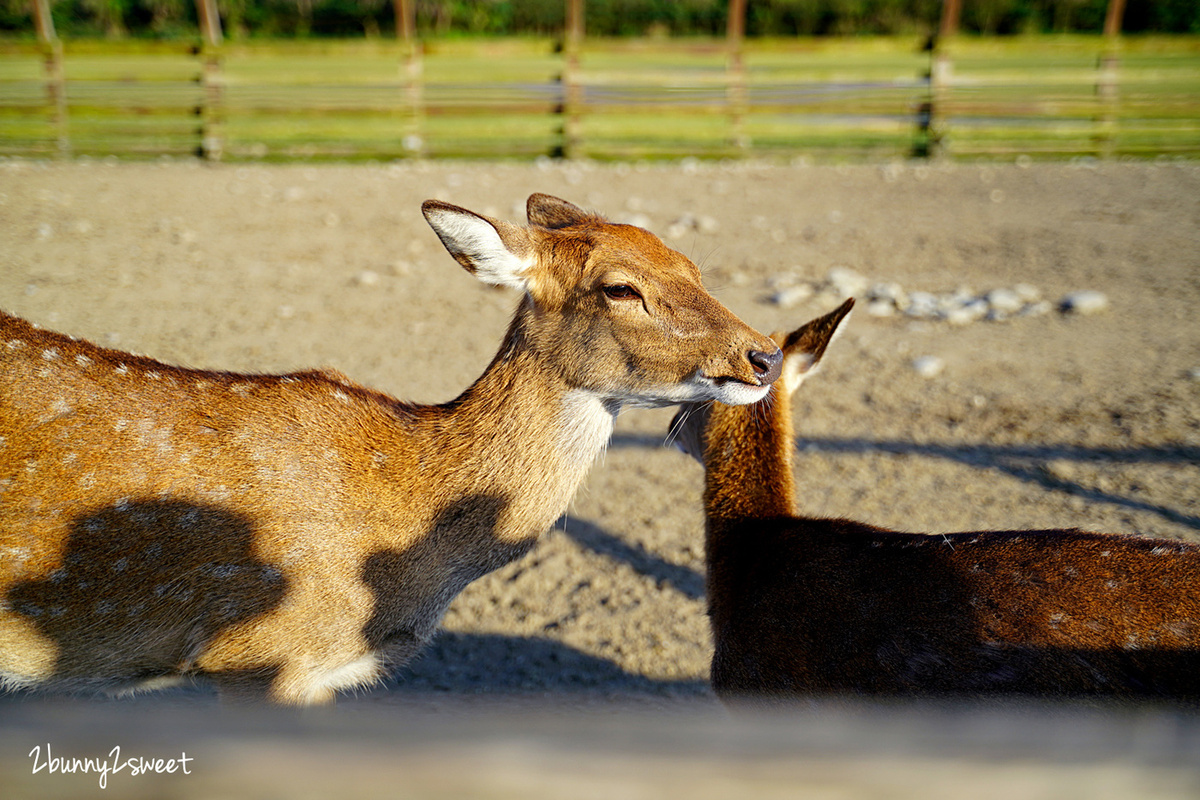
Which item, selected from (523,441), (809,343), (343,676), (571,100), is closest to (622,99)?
(571,100)

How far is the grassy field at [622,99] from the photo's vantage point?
14852 mm

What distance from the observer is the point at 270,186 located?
12.4m

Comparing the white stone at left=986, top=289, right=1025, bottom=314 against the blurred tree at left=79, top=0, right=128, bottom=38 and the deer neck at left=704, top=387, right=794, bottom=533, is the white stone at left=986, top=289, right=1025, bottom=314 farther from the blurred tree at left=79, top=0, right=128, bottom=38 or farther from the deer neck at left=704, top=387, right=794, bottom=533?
the blurred tree at left=79, top=0, right=128, bottom=38

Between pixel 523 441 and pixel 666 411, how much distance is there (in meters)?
3.10

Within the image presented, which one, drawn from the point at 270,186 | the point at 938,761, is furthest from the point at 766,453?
the point at 270,186

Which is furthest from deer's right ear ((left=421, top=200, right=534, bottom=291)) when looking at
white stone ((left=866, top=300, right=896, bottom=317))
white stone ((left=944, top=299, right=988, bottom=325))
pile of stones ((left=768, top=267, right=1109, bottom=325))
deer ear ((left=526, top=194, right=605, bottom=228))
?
white stone ((left=944, top=299, right=988, bottom=325))

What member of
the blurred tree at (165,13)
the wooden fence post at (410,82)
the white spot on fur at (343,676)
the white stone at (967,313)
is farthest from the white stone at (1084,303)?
the blurred tree at (165,13)

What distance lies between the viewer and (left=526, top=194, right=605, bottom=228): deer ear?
357 centimetres

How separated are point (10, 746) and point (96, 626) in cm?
201

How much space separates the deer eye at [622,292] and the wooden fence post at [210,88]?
13.8 metres

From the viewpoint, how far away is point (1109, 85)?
50.6ft

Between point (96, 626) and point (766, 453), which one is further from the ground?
point (766, 453)

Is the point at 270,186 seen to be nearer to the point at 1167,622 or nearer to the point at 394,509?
the point at 394,509

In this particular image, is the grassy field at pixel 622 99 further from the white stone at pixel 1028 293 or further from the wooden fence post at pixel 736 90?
the white stone at pixel 1028 293
